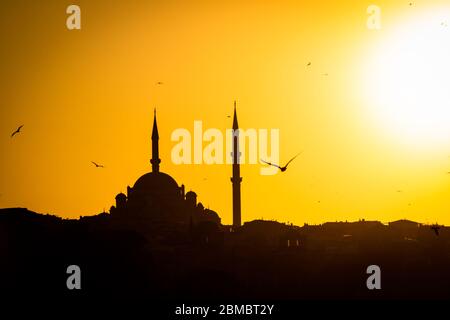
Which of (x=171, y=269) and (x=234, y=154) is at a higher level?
(x=234, y=154)

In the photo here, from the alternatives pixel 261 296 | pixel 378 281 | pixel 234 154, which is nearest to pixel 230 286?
pixel 261 296

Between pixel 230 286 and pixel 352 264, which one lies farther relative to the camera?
pixel 352 264

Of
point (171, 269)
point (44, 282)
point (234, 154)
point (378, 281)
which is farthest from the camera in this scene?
point (234, 154)

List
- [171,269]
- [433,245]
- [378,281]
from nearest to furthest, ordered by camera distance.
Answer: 1. [378,281]
2. [171,269]
3. [433,245]

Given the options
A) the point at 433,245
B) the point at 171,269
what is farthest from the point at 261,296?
the point at 433,245

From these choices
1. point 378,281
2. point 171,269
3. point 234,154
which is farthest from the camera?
point 234,154
